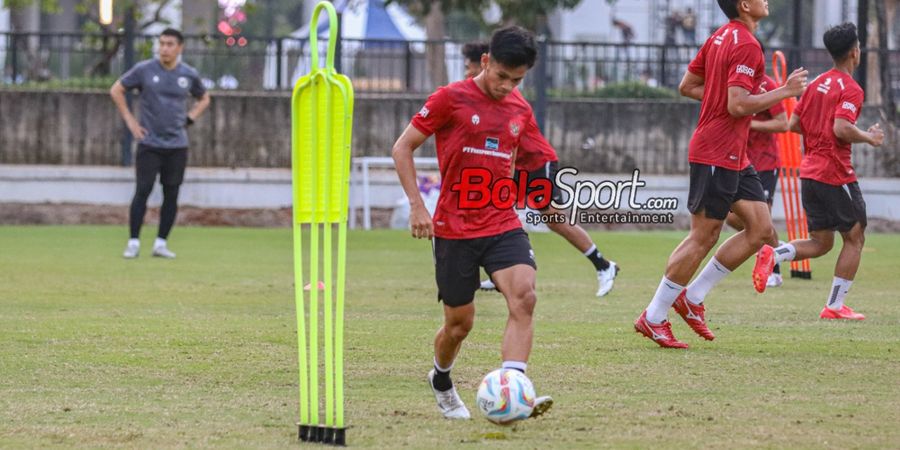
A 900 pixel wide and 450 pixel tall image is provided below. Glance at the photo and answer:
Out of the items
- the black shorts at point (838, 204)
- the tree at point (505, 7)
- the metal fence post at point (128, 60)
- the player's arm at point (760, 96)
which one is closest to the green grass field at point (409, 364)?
the black shorts at point (838, 204)

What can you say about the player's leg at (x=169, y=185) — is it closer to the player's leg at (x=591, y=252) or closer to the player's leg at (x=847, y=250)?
the player's leg at (x=591, y=252)

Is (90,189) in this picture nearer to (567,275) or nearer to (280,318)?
(567,275)

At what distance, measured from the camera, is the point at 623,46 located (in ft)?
70.2

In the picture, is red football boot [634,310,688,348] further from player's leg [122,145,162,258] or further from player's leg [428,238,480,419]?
player's leg [122,145,162,258]

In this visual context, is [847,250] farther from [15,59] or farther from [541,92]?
[15,59]

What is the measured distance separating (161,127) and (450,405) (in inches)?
360

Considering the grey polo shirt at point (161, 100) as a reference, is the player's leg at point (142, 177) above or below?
below

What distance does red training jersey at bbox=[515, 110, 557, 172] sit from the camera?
9.07m

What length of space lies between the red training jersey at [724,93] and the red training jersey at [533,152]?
0.98 m

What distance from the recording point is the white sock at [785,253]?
10.8 metres

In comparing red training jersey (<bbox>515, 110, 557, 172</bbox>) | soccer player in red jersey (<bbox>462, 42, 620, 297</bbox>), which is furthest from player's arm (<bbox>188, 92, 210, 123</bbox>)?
red training jersey (<bbox>515, 110, 557, 172</bbox>)

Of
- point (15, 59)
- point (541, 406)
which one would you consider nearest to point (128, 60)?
point (15, 59)

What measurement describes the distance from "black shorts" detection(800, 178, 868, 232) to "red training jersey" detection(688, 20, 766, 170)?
177 centimetres

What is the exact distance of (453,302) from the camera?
6.41 metres
